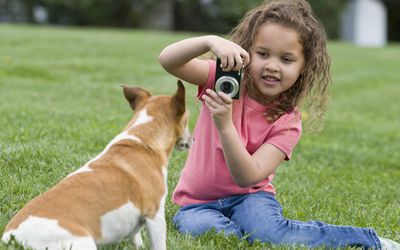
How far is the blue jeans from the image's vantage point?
4582mm

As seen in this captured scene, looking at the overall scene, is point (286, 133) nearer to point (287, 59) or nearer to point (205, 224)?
point (287, 59)

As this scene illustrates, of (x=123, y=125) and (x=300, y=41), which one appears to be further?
(x=123, y=125)

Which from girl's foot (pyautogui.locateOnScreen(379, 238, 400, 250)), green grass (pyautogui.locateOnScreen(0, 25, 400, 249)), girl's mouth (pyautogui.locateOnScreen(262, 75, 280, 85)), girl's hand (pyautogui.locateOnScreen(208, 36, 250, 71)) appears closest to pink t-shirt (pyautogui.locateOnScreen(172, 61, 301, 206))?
girl's mouth (pyautogui.locateOnScreen(262, 75, 280, 85))

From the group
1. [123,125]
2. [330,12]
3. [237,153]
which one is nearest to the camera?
[237,153]

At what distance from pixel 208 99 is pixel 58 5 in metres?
31.8

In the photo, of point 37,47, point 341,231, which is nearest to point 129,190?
point 341,231

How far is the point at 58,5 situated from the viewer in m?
34.6

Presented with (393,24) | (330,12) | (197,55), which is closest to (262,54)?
(197,55)

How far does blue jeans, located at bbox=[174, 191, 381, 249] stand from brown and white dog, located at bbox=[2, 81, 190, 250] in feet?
2.00

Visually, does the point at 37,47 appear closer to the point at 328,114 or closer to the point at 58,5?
the point at 328,114

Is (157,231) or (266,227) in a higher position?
(157,231)

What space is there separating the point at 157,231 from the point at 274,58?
1.40 meters

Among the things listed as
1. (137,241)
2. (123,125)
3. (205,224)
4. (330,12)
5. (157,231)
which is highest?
(157,231)

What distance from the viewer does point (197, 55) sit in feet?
14.2
